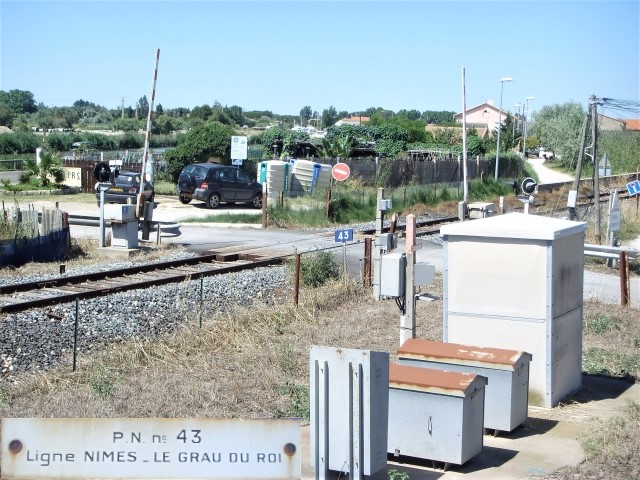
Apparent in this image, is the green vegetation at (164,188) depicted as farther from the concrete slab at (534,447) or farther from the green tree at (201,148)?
the concrete slab at (534,447)

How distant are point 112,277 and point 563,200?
27.9 meters

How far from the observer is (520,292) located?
919cm

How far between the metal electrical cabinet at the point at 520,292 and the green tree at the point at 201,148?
3446 centimetres

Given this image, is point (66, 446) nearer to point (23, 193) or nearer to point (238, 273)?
point (238, 273)

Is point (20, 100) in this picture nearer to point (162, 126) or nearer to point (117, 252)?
point (162, 126)

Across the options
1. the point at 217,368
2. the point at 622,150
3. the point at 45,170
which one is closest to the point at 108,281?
the point at 217,368

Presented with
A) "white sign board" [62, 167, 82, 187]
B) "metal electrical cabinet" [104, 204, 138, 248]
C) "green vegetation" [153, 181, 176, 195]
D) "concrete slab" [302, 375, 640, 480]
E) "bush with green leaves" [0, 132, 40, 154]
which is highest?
"bush with green leaves" [0, 132, 40, 154]

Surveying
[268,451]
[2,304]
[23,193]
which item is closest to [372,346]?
[2,304]

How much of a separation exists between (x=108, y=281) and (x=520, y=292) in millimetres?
9184

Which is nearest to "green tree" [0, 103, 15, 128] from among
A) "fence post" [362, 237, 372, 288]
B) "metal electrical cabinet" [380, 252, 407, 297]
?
"fence post" [362, 237, 372, 288]

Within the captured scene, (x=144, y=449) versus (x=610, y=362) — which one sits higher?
(x=144, y=449)

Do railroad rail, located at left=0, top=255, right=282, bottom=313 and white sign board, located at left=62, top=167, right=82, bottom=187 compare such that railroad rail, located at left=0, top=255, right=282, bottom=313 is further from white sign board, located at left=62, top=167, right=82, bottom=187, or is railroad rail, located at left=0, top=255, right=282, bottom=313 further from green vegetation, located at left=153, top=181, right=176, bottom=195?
white sign board, located at left=62, top=167, right=82, bottom=187

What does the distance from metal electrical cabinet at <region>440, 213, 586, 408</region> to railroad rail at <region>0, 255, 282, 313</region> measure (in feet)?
21.7

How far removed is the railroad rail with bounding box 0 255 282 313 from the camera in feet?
45.8
